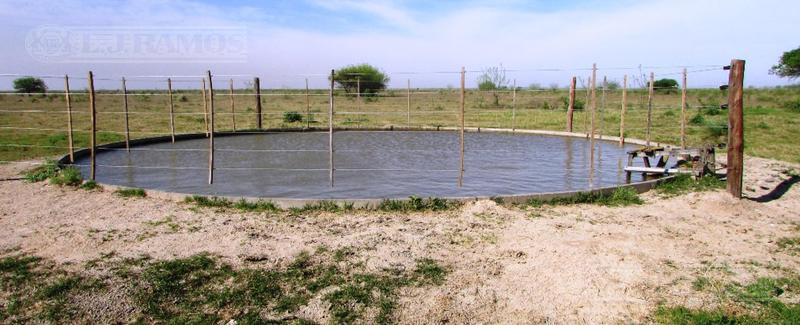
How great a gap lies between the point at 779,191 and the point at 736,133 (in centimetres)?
127

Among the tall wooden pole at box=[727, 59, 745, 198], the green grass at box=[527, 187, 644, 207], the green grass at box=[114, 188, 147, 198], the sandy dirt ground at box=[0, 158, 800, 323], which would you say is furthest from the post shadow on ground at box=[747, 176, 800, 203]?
the green grass at box=[114, 188, 147, 198]

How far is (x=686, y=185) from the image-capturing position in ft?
23.3

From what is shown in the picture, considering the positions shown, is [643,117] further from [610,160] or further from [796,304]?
[796,304]

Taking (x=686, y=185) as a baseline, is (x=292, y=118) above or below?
above

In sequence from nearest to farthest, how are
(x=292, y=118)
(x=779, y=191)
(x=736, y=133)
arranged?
(x=736, y=133), (x=779, y=191), (x=292, y=118)

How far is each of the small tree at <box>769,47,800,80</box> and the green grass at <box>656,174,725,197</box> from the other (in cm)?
3568

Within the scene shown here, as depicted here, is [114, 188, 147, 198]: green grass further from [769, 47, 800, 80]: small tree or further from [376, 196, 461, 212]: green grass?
[769, 47, 800, 80]: small tree

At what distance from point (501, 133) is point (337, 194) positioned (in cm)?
857

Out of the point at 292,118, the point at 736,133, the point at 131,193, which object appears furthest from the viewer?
the point at 292,118

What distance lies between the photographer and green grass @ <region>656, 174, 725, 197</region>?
688 centimetres

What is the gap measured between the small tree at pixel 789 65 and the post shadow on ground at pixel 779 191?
3456 cm

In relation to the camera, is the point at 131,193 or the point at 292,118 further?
the point at 292,118

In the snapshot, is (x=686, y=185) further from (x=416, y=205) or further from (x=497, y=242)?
(x=416, y=205)

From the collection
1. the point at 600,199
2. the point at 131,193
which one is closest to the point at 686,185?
the point at 600,199
